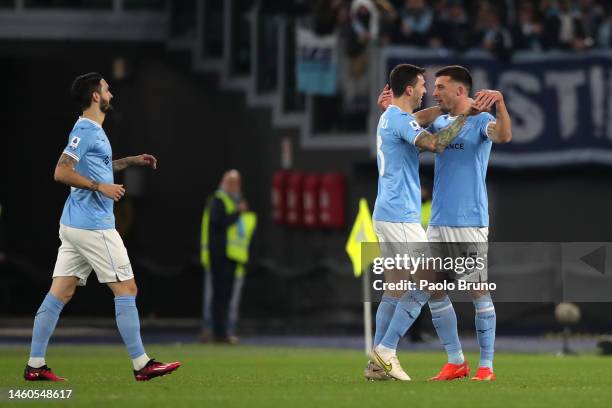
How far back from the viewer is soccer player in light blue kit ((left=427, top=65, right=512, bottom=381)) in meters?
13.0

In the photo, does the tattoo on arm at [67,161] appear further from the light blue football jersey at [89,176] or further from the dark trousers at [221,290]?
the dark trousers at [221,290]

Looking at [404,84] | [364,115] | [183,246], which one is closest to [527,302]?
[364,115]

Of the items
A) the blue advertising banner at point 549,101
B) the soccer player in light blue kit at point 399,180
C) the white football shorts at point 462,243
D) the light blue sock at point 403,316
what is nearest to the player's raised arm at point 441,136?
the soccer player in light blue kit at point 399,180

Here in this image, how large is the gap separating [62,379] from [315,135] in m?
14.0

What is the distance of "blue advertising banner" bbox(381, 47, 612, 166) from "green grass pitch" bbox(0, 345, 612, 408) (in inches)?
277

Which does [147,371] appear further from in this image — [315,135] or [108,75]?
[108,75]

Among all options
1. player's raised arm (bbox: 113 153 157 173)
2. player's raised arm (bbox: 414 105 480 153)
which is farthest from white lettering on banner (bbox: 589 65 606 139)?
player's raised arm (bbox: 113 153 157 173)

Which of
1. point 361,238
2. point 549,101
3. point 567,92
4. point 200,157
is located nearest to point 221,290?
point 361,238

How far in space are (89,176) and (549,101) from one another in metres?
13.8

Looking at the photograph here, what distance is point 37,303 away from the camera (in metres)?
30.0

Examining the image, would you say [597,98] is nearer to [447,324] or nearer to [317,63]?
[317,63]

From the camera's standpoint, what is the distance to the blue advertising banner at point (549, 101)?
25.0 metres

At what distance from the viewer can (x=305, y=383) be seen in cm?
1304

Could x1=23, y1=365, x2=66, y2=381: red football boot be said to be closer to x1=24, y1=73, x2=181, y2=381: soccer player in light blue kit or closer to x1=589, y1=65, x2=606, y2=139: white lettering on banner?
x1=24, y1=73, x2=181, y2=381: soccer player in light blue kit
